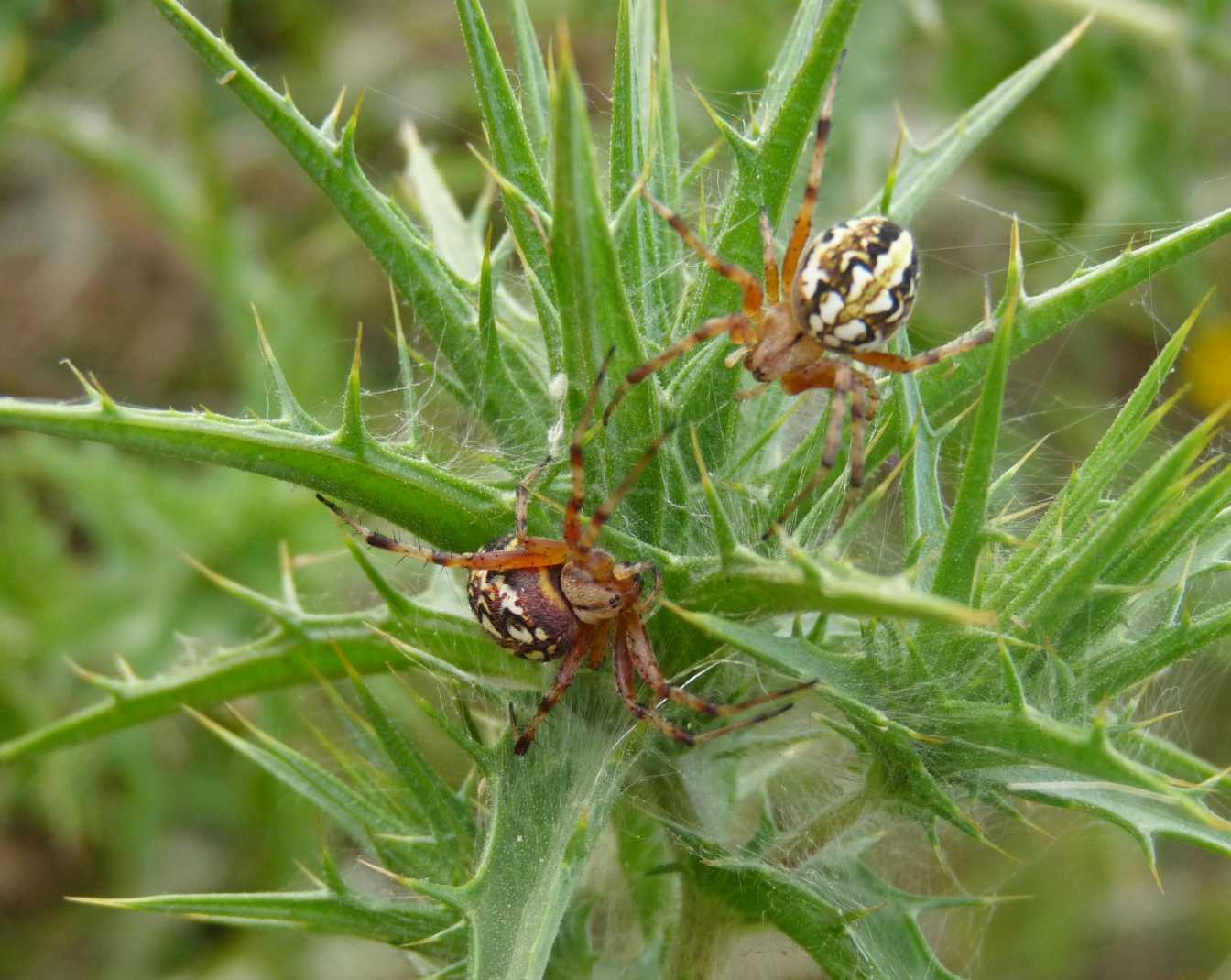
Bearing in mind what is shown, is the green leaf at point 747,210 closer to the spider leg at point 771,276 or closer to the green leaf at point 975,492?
the spider leg at point 771,276

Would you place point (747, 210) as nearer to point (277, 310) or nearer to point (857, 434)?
point (857, 434)

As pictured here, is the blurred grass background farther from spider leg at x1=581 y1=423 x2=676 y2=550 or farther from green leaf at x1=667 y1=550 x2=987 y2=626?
green leaf at x1=667 y1=550 x2=987 y2=626

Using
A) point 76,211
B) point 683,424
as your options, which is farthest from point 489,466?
point 76,211

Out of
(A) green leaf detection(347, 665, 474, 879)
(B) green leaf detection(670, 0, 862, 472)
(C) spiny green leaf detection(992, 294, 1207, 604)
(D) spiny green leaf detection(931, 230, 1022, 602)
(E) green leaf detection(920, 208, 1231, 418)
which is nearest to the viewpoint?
(D) spiny green leaf detection(931, 230, 1022, 602)

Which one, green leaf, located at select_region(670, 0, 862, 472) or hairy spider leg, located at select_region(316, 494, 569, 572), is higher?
green leaf, located at select_region(670, 0, 862, 472)

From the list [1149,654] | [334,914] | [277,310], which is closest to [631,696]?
[334,914]

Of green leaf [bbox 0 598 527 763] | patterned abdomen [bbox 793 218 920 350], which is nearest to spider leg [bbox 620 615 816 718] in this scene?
green leaf [bbox 0 598 527 763]

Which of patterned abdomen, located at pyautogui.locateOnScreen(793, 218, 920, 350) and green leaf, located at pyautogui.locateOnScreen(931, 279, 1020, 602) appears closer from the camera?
green leaf, located at pyautogui.locateOnScreen(931, 279, 1020, 602)

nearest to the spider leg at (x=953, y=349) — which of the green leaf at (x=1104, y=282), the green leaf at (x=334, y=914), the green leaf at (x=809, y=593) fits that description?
the green leaf at (x=1104, y=282)
